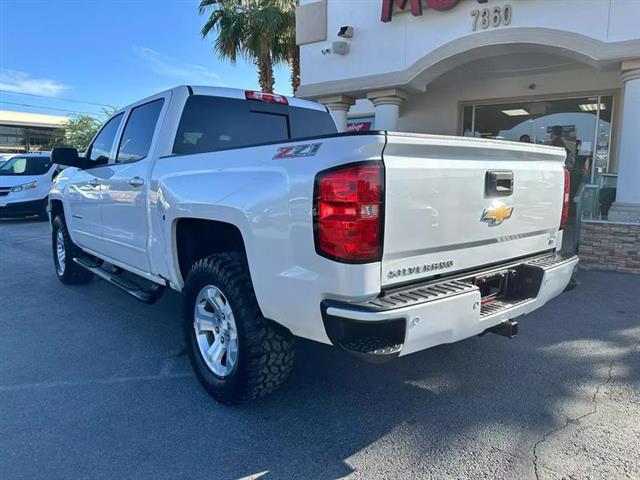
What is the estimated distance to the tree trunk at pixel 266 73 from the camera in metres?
15.5

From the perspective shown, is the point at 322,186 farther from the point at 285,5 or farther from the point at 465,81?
the point at 285,5

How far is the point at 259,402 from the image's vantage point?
3.19 meters

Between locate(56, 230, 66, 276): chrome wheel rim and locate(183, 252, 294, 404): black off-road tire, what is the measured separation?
13.3 feet

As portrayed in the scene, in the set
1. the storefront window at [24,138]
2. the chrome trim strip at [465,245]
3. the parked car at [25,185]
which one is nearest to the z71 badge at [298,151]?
the chrome trim strip at [465,245]

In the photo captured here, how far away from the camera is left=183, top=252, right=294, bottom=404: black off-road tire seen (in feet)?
9.33

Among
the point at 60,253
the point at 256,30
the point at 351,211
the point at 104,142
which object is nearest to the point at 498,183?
the point at 351,211

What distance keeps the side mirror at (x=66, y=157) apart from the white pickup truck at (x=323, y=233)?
3.41ft

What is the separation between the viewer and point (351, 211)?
2305 millimetres

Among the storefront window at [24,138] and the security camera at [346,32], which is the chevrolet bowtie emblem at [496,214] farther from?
the storefront window at [24,138]

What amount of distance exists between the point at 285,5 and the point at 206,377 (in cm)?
1372

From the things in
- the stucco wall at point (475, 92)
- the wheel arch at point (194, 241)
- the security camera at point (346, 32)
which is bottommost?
the wheel arch at point (194, 241)

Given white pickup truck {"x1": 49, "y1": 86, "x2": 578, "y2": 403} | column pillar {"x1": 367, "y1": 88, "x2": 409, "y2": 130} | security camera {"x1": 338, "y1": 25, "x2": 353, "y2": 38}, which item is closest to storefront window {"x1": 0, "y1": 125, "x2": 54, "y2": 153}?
security camera {"x1": 338, "y1": 25, "x2": 353, "y2": 38}

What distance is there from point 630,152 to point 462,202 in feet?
20.3

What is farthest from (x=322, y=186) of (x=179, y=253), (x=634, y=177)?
(x=634, y=177)
